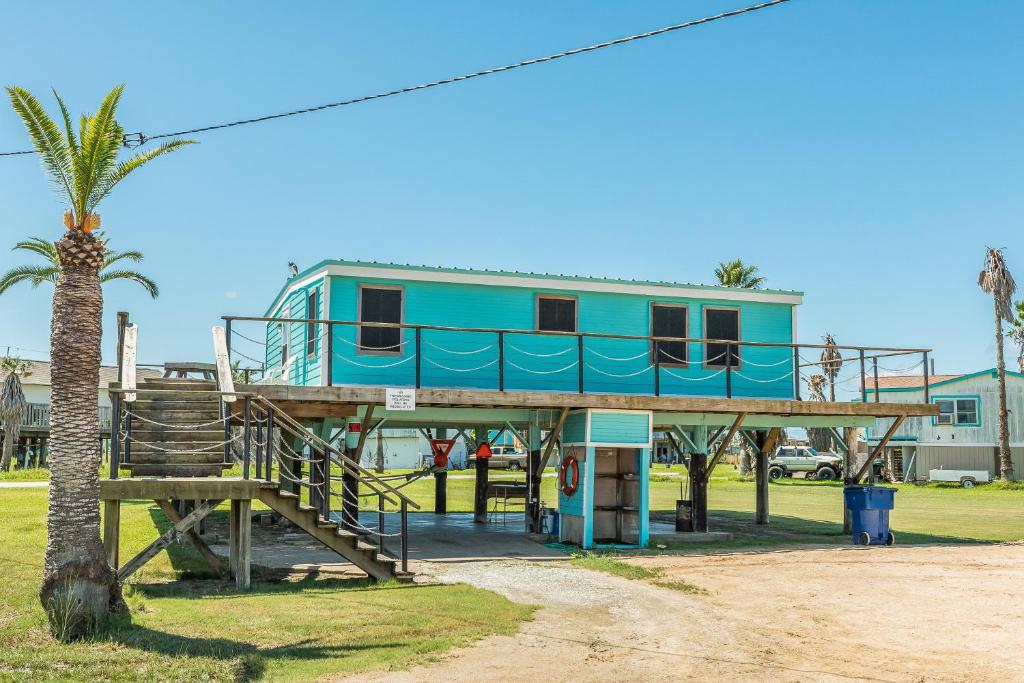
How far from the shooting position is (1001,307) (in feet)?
168

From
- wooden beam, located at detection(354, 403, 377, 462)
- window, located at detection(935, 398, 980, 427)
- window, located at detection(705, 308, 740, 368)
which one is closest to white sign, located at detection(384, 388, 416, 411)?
wooden beam, located at detection(354, 403, 377, 462)

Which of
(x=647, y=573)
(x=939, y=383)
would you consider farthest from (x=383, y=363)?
(x=939, y=383)

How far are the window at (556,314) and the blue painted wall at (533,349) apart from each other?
154 millimetres

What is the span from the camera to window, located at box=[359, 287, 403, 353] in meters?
19.5

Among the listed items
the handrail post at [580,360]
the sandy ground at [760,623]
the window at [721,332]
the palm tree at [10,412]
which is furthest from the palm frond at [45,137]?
the palm tree at [10,412]

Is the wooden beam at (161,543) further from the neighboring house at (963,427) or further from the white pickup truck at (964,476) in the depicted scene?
the white pickup truck at (964,476)

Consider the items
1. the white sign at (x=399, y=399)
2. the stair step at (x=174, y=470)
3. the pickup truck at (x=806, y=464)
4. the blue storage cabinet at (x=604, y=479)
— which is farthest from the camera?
the pickup truck at (x=806, y=464)

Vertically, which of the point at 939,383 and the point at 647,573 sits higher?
the point at 939,383

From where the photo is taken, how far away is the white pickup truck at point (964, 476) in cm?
4759

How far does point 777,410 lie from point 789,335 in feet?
7.60

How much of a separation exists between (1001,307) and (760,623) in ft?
149

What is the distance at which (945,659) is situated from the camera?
10.2m

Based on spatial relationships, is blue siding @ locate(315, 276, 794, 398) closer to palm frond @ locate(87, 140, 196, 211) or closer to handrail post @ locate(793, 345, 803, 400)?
handrail post @ locate(793, 345, 803, 400)

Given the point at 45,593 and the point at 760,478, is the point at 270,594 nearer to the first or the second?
the point at 45,593
